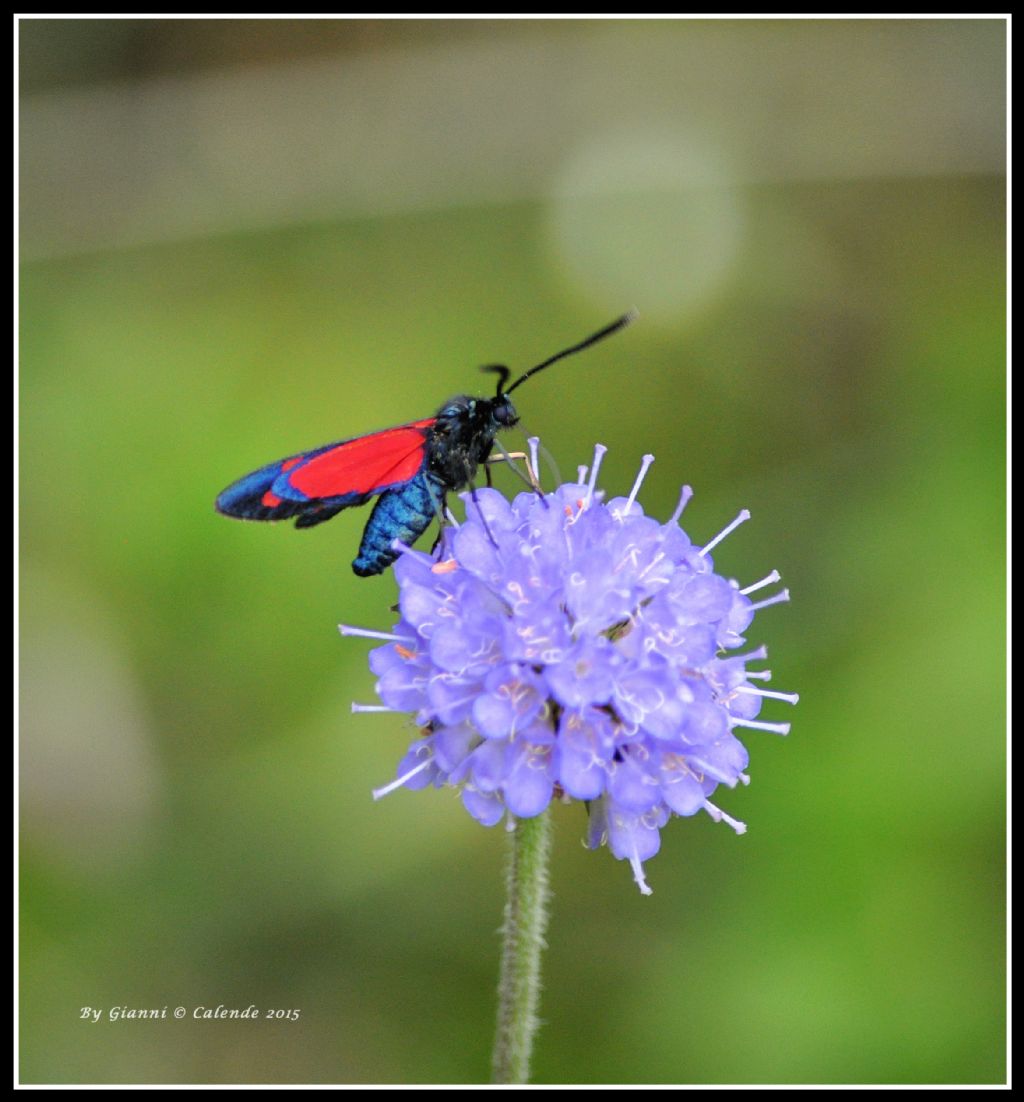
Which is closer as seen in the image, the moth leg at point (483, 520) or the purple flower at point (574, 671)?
the purple flower at point (574, 671)

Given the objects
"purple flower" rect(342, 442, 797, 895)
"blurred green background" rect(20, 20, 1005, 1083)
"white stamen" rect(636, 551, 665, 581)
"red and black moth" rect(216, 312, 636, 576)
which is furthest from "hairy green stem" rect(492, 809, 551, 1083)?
"blurred green background" rect(20, 20, 1005, 1083)

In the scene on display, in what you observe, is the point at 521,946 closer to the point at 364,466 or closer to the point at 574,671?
the point at 574,671

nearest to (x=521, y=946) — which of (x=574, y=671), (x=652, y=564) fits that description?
(x=574, y=671)

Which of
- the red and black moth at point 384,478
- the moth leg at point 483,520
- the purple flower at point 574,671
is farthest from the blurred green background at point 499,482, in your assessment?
the moth leg at point 483,520

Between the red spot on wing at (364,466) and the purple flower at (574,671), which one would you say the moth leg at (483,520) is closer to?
the purple flower at (574,671)
